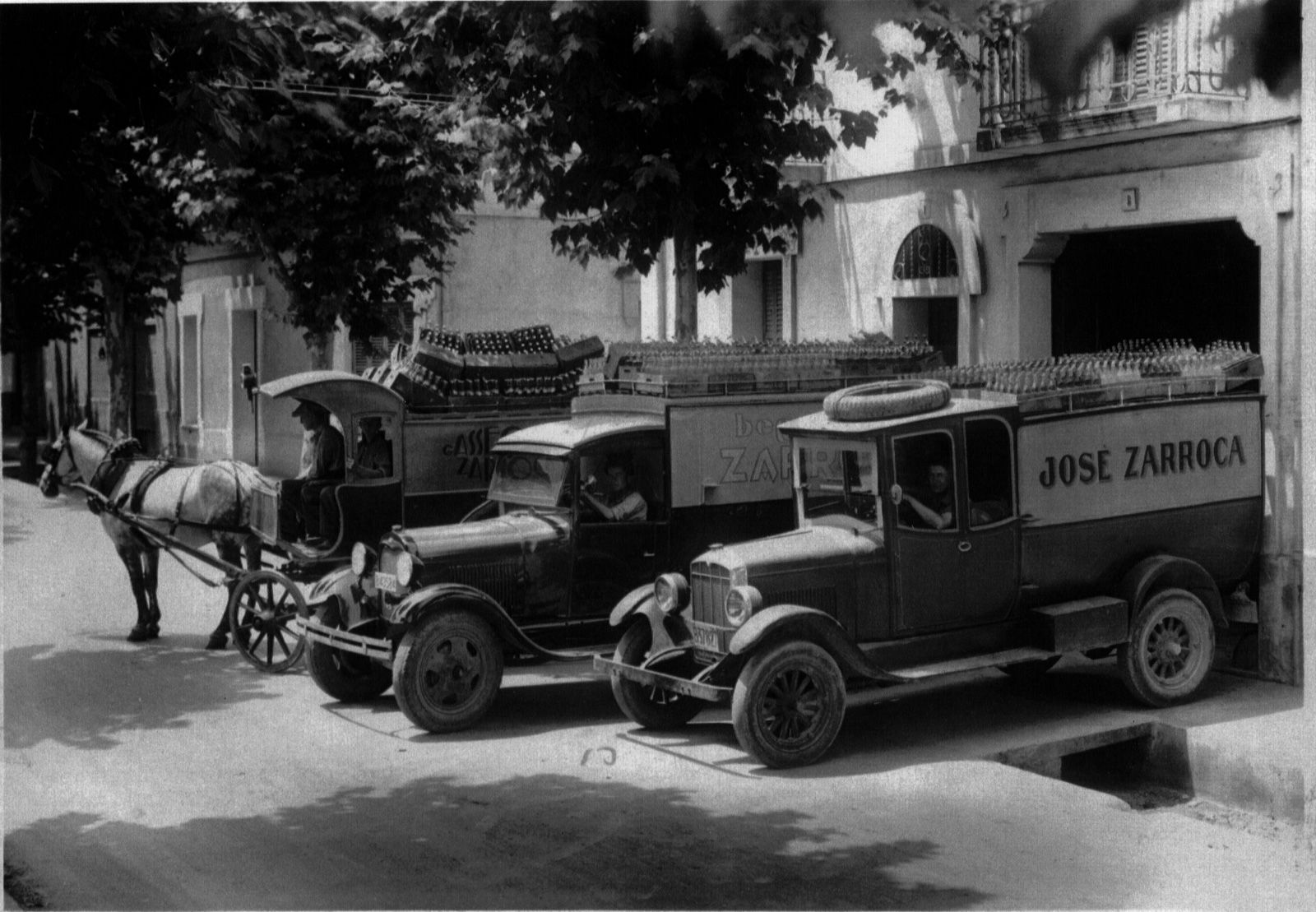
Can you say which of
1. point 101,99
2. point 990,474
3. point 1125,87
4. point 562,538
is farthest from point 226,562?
point 1125,87

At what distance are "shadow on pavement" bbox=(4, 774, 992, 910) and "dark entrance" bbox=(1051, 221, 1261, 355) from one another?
7.00 meters

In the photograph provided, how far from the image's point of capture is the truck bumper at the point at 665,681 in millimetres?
9570

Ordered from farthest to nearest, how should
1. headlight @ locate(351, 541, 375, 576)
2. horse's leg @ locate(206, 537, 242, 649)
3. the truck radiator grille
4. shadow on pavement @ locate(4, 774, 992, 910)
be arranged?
horse's leg @ locate(206, 537, 242, 649), headlight @ locate(351, 541, 375, 576), the truck radiator grille, shadow on pavement @ locate(4, 774, 992, 910)

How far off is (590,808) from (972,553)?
315 cm

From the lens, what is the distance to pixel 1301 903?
7867 mm

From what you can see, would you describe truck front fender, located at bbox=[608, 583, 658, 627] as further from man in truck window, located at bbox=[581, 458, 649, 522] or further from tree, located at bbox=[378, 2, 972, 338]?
tree, located at bbox=[378, 2, 972, 338]

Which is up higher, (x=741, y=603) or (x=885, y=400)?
→ (x=885, y=400)

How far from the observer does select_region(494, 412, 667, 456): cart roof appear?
1128 centimetres

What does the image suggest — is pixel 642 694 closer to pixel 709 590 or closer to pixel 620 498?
pixel 709 590

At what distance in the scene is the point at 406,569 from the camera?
423 inches

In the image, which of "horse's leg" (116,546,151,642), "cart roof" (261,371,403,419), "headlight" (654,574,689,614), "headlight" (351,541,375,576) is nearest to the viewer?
"headlight" (654,574,689,614)

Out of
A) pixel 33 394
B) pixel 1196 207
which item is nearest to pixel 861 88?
pixel 1196 207

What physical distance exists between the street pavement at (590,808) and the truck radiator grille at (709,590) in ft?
2.90

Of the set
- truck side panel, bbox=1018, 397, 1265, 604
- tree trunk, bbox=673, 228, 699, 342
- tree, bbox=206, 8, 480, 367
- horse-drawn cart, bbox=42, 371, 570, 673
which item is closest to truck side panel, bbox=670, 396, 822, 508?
truck side panel, bbox=1018, 397, 1265, 604
